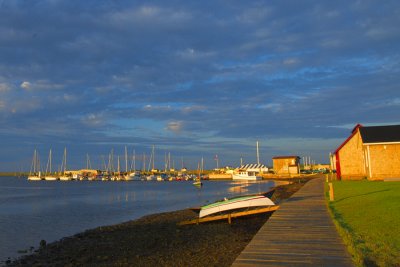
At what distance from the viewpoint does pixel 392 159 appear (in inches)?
1577

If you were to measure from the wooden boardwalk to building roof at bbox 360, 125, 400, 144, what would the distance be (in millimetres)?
28460

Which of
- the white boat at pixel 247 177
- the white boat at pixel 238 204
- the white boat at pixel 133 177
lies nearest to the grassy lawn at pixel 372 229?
the white boat at pixel 238 204

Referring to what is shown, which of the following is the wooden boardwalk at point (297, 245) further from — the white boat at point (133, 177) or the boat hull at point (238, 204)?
the white boat at point (133, 177)

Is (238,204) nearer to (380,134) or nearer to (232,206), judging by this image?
(232,206)

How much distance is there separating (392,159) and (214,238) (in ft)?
99.8

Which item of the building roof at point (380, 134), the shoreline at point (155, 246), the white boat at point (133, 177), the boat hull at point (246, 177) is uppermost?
the building roof at point (380, 134)

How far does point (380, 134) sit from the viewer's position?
41.8 meters

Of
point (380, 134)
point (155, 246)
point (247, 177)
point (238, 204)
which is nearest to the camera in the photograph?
point (155, 246)

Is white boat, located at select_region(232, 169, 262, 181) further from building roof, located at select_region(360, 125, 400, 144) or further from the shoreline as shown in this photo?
the shoreline

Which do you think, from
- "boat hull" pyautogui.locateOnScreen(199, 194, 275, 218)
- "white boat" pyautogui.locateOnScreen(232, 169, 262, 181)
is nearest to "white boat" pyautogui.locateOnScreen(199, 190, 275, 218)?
"boat hull" pyautogui.locateOnScreen(199, 194, 275, 218)

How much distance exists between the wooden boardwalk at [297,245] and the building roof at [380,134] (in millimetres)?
28460

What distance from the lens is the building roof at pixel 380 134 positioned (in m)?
40.3

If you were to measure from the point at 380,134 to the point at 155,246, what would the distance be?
33.8m

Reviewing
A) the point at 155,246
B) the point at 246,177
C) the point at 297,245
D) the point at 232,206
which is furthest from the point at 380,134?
the point at 246,177
